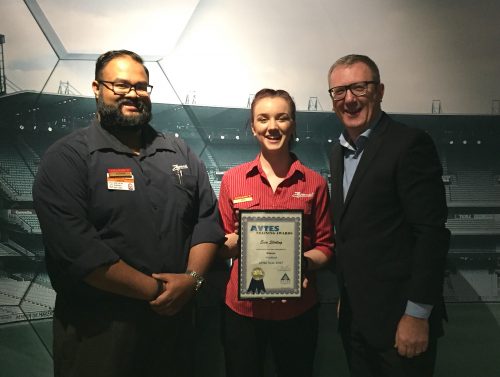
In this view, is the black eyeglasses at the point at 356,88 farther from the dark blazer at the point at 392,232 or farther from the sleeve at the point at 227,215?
the sleeve at the point at 227,215

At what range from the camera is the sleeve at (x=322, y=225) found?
70.4 inches

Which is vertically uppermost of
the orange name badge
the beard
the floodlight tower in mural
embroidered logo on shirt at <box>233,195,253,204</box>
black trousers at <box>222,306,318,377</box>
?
the floodlight tower in mural

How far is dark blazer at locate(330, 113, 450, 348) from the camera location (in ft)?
4.50

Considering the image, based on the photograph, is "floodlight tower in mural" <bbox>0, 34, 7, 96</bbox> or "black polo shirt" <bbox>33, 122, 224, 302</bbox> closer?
"black polo shirt" <bbox>33, 122, 224, 302</bbox>

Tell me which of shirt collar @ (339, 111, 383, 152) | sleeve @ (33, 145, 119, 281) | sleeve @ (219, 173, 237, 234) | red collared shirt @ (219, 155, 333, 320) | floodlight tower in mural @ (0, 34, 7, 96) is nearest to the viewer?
sleeve @ (33, 145, 119, 281)

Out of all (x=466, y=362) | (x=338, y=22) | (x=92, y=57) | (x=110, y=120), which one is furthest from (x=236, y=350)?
(x=338, y=22)

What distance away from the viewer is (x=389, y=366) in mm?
1513

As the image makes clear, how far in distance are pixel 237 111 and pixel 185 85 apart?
310mm

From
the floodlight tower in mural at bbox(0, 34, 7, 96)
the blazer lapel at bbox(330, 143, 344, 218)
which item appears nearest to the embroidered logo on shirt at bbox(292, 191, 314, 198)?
the blazer lapel at bbox(330, 143, 344, 218)

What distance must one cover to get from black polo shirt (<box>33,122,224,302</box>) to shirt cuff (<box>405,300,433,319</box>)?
0.74m

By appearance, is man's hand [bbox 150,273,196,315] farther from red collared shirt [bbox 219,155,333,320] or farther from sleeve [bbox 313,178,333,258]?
sleeve [bbox 313,178,333,258]

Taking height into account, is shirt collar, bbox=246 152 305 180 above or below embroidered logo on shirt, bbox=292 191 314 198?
above

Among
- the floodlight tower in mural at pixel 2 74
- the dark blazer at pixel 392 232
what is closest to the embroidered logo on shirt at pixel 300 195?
the dark blazer at pixel 392 232

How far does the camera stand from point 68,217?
1355mm
